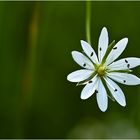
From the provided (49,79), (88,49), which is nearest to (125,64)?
(88,49)

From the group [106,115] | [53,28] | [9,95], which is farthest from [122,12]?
[9,95]

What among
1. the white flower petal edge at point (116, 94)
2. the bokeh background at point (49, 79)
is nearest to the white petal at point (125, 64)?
Answer: the white flower petal edge at point (116, 94)

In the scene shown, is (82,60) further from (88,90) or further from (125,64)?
(125,64)

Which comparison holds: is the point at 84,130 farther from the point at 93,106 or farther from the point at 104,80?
the point at 104,80

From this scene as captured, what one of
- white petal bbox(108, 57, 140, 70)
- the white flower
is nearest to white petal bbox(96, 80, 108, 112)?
the white flower

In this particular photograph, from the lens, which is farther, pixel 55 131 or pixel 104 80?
pixel 55 131
